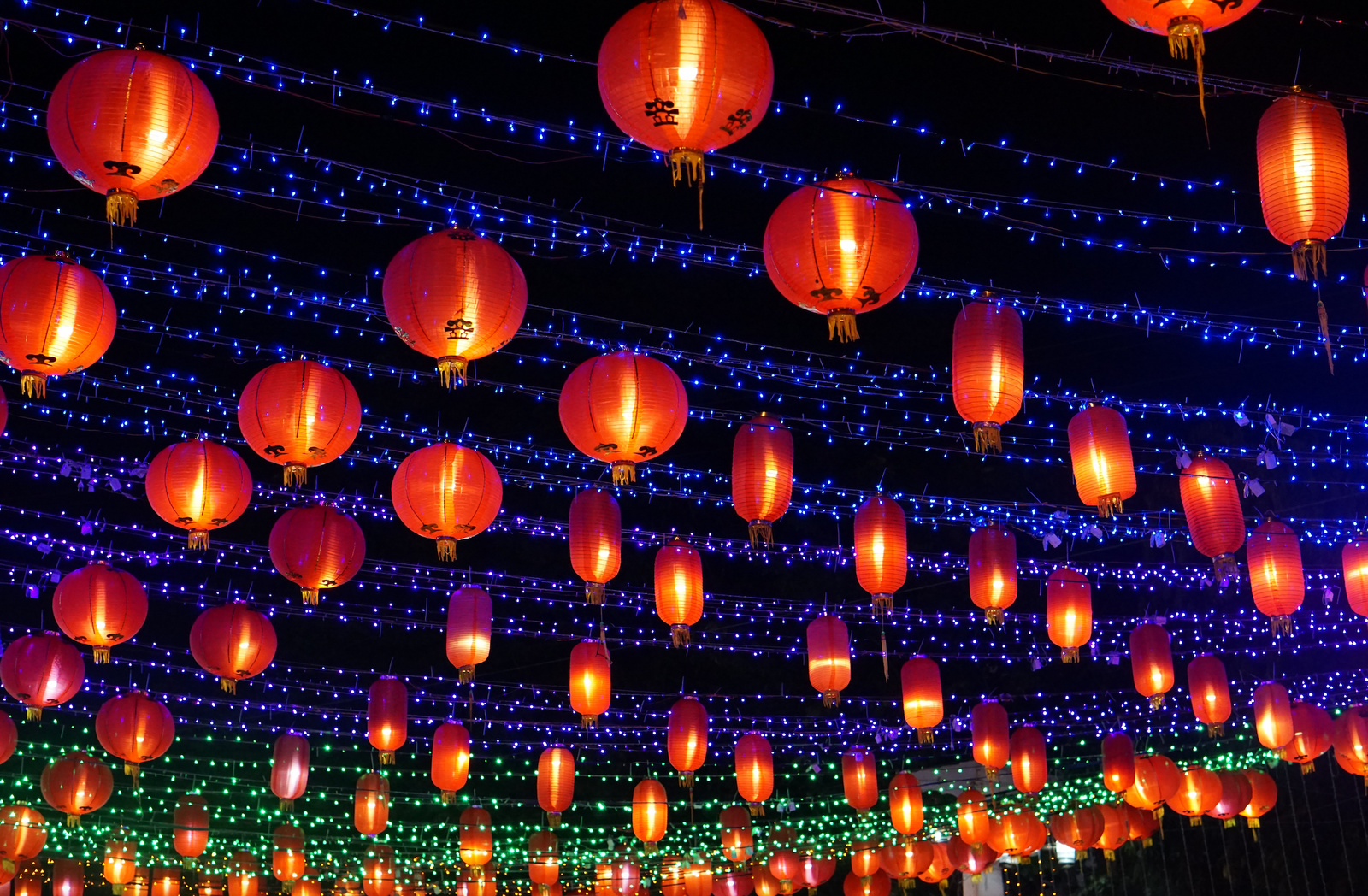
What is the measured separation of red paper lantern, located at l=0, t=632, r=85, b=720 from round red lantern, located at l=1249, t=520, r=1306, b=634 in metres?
7.47

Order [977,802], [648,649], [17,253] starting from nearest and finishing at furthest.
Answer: [17,253]
[977,802]
[648,649]

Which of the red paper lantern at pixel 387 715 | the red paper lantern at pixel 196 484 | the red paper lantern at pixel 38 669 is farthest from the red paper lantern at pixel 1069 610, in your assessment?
the red paper lantern at pixel 38 669

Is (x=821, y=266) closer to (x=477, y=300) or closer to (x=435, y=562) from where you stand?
(x=477, y=300)

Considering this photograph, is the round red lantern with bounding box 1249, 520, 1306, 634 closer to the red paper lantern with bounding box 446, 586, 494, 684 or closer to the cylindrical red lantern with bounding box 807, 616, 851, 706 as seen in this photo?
the cylindrical red lantern with bounding box 807, 616, 851, 706

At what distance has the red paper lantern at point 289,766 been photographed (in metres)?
11.1

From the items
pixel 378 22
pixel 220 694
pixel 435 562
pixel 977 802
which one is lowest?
pixel 977 802

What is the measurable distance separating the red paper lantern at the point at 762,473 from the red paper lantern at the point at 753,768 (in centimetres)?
478

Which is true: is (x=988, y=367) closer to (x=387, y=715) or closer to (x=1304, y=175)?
(x=1304, y=175)

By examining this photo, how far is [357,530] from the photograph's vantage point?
26.1 ft

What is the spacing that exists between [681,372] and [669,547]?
12.9ft

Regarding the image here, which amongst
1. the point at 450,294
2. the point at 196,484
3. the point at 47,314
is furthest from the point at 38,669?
the point at 450,294

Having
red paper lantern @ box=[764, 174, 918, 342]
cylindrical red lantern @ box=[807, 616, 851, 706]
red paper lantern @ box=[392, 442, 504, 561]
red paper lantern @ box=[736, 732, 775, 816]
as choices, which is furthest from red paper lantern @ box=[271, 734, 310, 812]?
red paper lantern @ box=[764, 174, 918, 342]

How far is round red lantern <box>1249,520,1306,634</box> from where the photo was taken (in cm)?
841

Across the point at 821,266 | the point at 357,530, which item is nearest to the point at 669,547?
the point at 357,530
